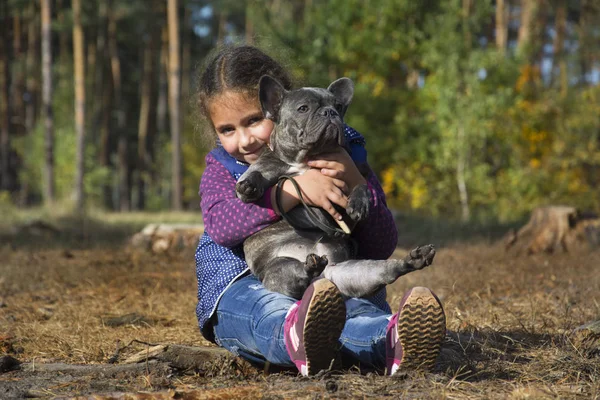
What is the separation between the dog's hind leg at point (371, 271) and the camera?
9.13 ft

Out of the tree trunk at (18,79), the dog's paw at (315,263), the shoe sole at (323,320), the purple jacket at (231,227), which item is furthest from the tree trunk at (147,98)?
the shoe sole at (323,320)

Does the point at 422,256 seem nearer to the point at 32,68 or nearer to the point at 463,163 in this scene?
the point at 463,163

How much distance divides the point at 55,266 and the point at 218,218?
218 inches

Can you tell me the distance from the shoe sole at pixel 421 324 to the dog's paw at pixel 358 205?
581mm

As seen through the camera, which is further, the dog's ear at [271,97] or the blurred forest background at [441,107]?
the blurred forest background at [441,107]

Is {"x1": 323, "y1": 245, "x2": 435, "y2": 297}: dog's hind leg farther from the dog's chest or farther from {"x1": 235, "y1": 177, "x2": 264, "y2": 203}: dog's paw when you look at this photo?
{"x1": 235, "y1": 177, "x2": 264, "y2": 203}: dog's paw

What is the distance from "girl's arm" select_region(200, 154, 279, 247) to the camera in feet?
11.3

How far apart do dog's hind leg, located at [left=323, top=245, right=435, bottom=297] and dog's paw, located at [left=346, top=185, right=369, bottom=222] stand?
0.22 m

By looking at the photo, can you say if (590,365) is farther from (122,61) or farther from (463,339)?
(122,61)

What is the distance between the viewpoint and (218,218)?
3.59 m

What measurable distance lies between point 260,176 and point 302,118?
1.11ft

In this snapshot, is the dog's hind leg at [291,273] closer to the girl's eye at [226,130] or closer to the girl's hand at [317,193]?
the girl's hand at [317,193]

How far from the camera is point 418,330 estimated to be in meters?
2.79

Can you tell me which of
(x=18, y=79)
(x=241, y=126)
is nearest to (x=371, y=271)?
(x=241, y=126)
